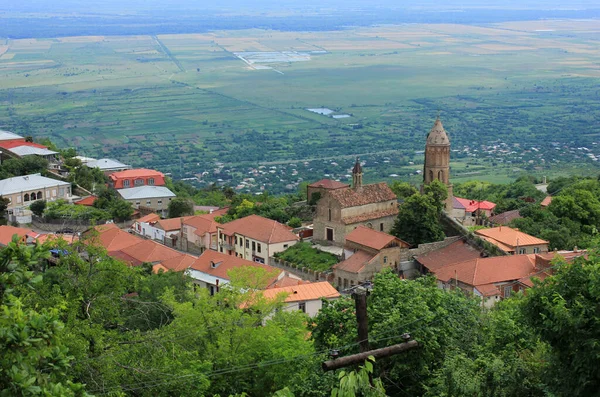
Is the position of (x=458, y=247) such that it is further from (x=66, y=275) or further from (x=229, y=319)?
(x=66, y=275)

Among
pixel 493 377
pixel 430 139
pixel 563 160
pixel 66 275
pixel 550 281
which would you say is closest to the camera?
pixel 550 281

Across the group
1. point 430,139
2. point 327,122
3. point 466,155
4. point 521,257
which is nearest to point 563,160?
point 466,155

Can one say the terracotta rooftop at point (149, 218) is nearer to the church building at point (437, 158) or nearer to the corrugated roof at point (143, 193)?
the corrugated roof at point (143, 193)

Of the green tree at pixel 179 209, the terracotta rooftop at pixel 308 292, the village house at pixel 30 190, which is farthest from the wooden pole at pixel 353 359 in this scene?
the village house at pixel 30 190

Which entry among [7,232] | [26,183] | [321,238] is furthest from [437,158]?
[26,183]

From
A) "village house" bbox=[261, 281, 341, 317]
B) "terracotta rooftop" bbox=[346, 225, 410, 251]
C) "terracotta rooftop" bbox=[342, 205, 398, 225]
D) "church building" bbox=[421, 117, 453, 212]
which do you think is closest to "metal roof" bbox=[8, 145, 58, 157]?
"church building" bbox=[421, 117, 453, 212]

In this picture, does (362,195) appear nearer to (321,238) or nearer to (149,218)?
(321,238)
